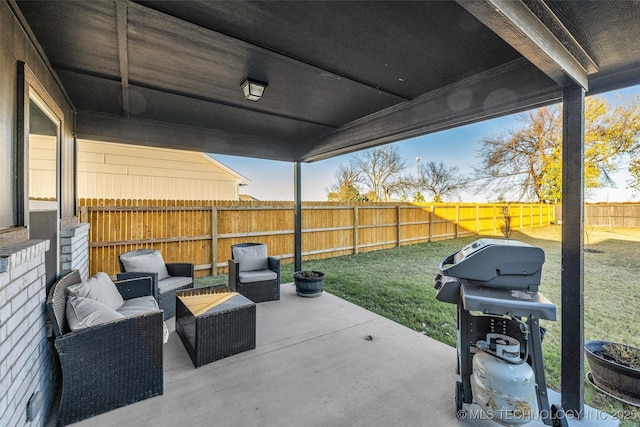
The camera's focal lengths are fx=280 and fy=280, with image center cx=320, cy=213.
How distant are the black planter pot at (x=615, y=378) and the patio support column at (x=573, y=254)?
0.53 meters

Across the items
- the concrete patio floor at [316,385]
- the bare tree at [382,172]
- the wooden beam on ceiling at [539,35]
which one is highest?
the bare tree at [382,172]

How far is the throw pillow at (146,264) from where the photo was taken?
12.3 feet

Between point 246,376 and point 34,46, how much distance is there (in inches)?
125

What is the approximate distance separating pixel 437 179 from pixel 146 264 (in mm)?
14676

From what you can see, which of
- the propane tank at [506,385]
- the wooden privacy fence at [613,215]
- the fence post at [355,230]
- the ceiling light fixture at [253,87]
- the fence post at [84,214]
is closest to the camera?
the propane tank at [506,385]

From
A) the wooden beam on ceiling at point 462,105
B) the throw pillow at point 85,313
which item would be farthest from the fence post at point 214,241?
the throw pillow at point 85,313

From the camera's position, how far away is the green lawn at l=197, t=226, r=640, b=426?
3.36 m

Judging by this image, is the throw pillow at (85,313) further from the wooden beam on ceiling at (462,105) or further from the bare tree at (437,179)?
the bare tree at (437,179)

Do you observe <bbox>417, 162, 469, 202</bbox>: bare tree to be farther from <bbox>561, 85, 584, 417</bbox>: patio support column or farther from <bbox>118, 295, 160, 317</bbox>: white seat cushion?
<bbox>118, 295, 160, 317</bbox>: white seat cushion

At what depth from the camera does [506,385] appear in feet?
5.50

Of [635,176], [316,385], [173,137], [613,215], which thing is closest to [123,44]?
[173,137]

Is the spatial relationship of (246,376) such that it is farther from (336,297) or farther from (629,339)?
(629,339)

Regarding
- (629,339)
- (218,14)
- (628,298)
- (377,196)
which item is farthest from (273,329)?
(377,196)

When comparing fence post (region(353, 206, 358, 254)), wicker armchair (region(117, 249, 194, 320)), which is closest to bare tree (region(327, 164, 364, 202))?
fence post (region(353, 206, 358, 254))
